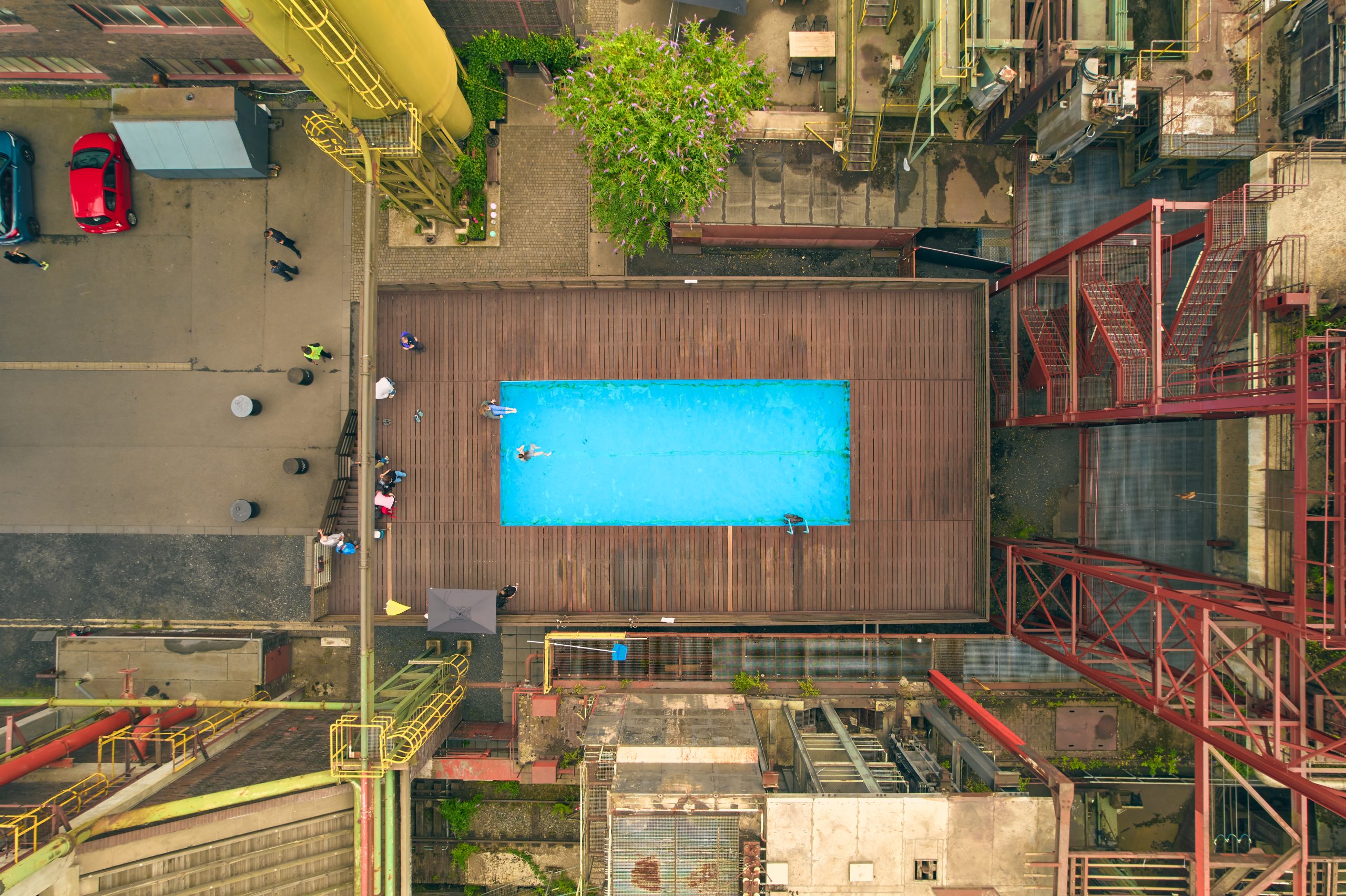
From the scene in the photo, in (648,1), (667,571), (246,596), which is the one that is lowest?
(246,596)

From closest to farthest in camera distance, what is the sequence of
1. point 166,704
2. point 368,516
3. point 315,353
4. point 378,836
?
point 378,836 < point 368,516 < point 166,704 < point 315,353

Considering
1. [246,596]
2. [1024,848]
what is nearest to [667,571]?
[1024,848]

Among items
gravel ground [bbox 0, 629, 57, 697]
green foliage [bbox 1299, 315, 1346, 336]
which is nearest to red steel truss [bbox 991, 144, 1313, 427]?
green foliage [bbox 1299, 315, 1346, 336]

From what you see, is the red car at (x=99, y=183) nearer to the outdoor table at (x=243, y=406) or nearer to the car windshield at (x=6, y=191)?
the car windshield at (x=6, y=191)

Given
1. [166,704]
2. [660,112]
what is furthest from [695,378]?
[166,704]

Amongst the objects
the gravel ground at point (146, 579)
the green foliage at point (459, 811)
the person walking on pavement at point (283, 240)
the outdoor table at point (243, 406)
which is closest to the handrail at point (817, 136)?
the person walking on pavement at point (283, 240)

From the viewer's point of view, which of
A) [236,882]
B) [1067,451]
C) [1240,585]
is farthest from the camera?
[1067,451]

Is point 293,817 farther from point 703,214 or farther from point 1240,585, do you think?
point 1240,585

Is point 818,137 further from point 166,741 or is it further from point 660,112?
point 166,741
